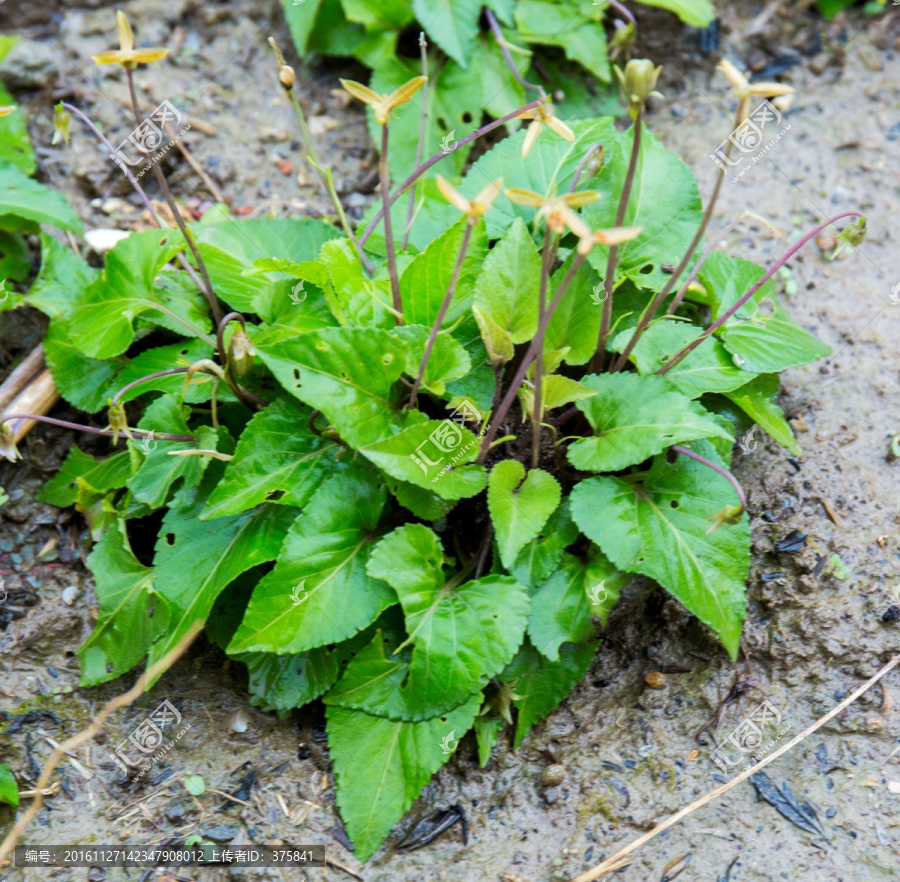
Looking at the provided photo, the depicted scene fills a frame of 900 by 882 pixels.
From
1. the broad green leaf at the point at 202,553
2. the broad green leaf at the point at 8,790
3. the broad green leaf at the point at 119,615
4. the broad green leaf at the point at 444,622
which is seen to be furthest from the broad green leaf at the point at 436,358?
the broad green leaf at the point at 8,790

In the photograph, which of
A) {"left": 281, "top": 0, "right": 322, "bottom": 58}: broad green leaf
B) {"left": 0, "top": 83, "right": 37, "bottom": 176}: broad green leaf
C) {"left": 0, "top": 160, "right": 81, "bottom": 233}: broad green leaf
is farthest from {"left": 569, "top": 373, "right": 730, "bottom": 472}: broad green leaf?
{"left": 0, "top": 83, "right": 37, "bottom": 176}: broad green leaf

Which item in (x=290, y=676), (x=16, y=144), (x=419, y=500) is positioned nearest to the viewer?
(x=419, y=500)

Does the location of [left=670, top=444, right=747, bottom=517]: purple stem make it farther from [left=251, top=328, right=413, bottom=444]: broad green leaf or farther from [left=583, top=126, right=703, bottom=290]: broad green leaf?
[left=251, top=328, right=413, bottom=444]: broad green leaf

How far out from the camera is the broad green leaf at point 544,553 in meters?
2.20

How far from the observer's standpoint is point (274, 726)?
235 centimetres

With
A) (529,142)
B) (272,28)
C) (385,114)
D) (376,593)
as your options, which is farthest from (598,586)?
(272,28)

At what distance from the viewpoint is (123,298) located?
2562 mm

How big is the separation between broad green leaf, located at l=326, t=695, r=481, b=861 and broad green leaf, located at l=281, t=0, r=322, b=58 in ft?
9.06

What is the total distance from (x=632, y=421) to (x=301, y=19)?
7.96 feet

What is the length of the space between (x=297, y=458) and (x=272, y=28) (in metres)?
2.49

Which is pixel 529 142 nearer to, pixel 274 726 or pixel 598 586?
pixel 598 586

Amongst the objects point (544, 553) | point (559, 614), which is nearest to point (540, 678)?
point (559, 614)

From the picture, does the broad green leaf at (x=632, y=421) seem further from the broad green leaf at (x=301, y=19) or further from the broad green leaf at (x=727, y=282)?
the broad green leaf at (x=301, y=19)

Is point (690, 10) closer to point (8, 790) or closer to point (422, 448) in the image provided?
point (422, 448)
